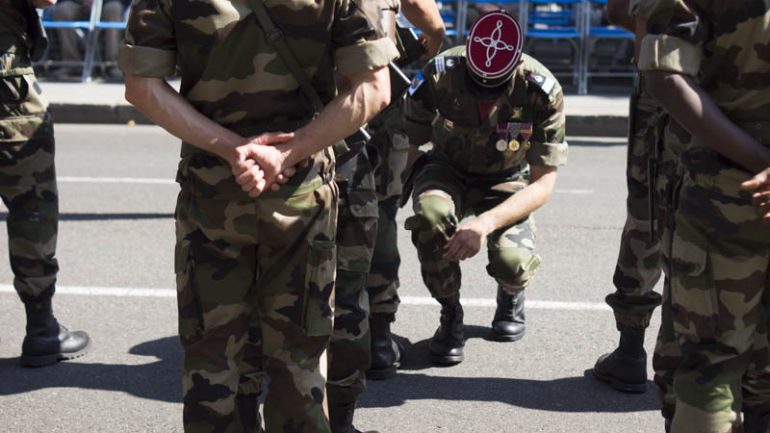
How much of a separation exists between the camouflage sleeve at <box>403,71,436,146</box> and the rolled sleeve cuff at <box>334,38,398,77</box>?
181 centimetres

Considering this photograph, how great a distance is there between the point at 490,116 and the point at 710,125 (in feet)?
6.35

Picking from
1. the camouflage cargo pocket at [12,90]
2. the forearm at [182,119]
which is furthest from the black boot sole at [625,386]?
the camouflage cargo pocket at [12,90]

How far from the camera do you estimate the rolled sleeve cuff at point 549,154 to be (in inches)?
186

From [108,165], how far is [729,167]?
23.4ft

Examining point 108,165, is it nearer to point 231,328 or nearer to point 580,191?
point 580,191

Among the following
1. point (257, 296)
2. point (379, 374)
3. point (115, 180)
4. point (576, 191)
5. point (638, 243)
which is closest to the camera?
point (257, 296)

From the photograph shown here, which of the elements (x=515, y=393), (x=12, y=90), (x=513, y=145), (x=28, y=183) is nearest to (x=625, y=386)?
(x=515, y=393)

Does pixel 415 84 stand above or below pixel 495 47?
below

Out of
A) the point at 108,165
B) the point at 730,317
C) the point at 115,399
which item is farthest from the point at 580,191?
the point at 730,317

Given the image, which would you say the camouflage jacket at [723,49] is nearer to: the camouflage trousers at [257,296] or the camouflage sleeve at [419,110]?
the camouflage trousers at [257,296]

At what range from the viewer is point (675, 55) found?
9.77 ft

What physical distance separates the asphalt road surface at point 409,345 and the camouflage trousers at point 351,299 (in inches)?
18.4

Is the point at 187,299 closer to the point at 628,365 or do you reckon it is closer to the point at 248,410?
the point at 248,410

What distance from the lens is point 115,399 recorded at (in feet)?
14.7
